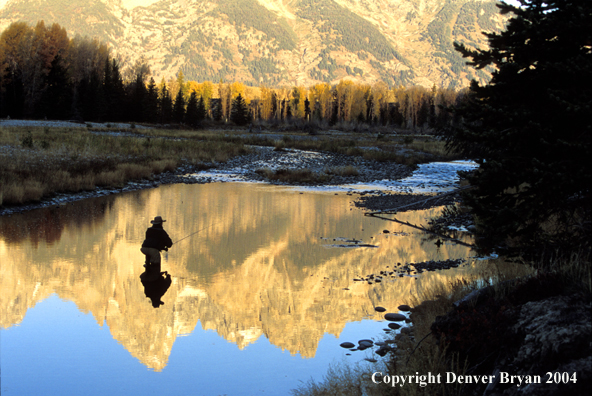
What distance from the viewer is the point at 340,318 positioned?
8.41 m

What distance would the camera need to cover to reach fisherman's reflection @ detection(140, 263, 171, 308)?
369 inches

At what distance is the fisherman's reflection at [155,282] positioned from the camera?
9.38 m

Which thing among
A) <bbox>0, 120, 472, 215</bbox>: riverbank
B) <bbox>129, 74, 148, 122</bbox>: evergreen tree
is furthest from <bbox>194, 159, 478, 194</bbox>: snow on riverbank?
<bbox>129, 74, 148, 122</bbox>: evergreen tree

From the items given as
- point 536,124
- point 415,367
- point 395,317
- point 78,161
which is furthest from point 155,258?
point 78,161

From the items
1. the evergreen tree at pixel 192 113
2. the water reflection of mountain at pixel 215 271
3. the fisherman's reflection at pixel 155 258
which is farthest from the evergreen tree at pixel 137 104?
the fisherman's reflection at pixel 155 258

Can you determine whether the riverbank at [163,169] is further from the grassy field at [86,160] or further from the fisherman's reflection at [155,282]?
the fisherman's reflection at [155,282]

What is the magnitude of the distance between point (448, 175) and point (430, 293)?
26825 mm

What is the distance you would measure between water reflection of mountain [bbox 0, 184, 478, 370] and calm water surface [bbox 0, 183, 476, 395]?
0.11 ft

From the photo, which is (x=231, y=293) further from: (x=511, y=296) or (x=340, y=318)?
(x=511, y=296)

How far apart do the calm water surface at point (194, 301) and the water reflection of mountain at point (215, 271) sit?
34 millimetres

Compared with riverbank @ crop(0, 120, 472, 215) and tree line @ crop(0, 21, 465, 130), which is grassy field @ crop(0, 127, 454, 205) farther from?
tree line @ crop(0, 21, 465, 130)

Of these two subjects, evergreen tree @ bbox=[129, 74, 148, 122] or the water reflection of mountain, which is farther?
evergreen tree @ bbox=[129, 74, 148, 122]

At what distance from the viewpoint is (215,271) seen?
438 inches

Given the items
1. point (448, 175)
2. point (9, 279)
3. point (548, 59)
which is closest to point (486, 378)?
point (548, 59)
